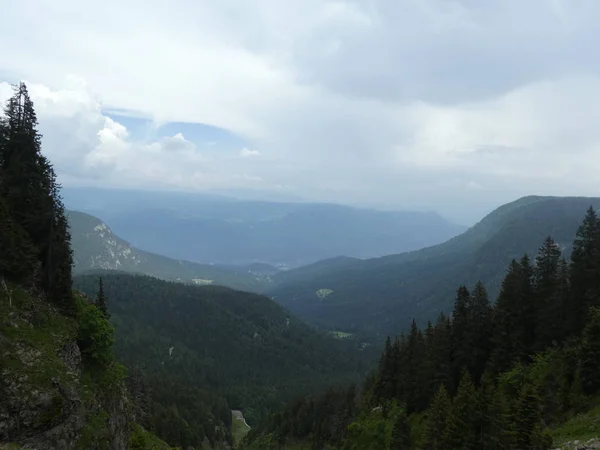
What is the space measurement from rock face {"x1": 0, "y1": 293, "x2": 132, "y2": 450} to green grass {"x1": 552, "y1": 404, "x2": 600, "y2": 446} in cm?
3382

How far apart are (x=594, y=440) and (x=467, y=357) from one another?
2890cm

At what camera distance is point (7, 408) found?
27.7 m

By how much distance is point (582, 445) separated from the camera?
81.4 ft

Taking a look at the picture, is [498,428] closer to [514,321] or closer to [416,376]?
[514,321]

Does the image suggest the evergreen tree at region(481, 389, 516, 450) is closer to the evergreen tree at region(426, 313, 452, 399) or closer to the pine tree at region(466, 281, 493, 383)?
the evergreen tree at region(426, 313, 452, 399)

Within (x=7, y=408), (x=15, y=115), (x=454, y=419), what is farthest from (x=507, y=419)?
(x=15, y=115)

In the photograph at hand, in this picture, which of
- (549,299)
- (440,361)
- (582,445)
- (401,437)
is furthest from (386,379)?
(582,445)

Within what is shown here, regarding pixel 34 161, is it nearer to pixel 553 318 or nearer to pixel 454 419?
pixel 454 419

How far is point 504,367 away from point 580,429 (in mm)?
21365

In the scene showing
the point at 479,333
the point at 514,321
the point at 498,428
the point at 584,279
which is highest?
the point at 584,279

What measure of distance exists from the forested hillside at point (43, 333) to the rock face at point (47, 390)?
2.6 inches

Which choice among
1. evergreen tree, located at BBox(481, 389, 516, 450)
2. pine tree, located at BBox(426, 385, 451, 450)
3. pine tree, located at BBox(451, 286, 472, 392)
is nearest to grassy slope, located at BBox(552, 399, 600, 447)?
evergreen tree, located at BBox(481, 389, 516, 450)

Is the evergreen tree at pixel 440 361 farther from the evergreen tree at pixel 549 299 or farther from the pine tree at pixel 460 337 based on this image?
the evergreen tree at pixel 549 299

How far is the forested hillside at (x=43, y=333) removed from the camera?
29.1 m
